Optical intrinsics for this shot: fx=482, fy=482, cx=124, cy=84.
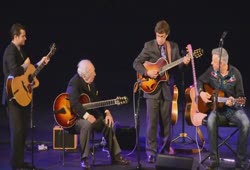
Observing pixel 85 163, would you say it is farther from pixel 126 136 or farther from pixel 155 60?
pixel 155 60

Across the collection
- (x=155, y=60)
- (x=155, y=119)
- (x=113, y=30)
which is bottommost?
(x=155, y=119)

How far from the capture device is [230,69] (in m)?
6.71

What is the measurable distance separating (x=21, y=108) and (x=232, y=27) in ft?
26.0

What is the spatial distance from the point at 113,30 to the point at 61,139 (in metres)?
6.38

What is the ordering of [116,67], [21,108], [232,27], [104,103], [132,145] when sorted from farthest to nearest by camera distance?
[116,67]
[232,27]
[132,145]
[104,103]
[21,108]

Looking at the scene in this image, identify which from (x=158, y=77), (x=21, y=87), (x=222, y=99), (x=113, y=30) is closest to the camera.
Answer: (x=21, y=87)

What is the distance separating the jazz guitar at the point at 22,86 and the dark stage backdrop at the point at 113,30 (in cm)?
586

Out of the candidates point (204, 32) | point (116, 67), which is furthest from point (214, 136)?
point (116, 67)

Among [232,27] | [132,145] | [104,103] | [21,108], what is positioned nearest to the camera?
[21,108]

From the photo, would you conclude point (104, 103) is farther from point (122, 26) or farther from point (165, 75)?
point (122, 26)

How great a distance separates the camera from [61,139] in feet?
25.1

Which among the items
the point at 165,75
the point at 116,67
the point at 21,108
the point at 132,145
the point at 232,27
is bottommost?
the point at 132,145

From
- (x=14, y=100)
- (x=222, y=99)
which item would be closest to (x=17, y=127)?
(x=14, y=100)

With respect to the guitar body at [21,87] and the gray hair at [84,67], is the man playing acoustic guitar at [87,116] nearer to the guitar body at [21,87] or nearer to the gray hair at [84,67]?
the gray hair at [84,67]
